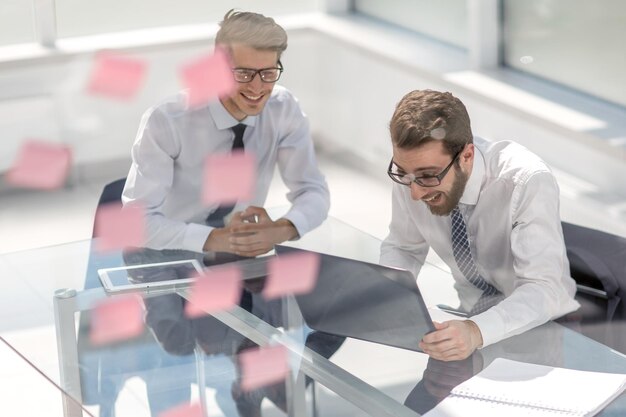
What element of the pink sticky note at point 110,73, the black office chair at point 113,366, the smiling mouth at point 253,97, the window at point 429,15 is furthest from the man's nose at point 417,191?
the pink sticky note at point 110,73

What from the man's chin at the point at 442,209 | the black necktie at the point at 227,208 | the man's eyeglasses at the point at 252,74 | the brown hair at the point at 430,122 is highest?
the brown hair at the point at 430,122

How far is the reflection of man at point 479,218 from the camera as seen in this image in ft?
7.39

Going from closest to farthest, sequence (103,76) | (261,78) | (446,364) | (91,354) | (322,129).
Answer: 1. (446,364)
2. (91,354)
3. (261,78)
4. (103,76)
5. (322,129)

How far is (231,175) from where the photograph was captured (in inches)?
139

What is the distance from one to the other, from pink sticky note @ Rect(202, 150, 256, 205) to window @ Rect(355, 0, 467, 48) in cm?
183

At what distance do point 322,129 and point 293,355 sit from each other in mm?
3569

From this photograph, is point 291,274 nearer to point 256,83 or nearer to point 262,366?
point 262,366

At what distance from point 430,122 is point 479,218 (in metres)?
0.31

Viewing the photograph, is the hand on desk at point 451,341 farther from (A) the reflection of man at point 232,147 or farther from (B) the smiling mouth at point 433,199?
(A) the reflection of man at point 232,147

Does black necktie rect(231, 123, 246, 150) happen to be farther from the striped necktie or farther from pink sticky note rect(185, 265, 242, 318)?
the striped necktie

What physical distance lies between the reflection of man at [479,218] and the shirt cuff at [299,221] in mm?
309

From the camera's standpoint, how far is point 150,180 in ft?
9.67

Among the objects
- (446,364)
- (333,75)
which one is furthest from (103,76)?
(446,364)

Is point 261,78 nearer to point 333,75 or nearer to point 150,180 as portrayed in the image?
point 150,180
